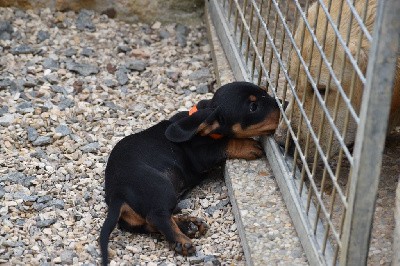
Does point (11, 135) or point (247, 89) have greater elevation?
point (247, 89)

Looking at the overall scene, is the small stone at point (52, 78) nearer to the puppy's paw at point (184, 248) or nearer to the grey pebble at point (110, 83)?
the grey pebble at point (110, 83)

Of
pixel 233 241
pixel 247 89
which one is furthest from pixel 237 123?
pixel 233 241

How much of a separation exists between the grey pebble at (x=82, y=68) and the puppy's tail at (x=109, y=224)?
221cm

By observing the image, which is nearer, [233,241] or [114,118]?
[233,241]

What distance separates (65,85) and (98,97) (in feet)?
1.00

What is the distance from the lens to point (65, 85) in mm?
6844

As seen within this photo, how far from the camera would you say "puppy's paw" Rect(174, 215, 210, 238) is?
5094 mm

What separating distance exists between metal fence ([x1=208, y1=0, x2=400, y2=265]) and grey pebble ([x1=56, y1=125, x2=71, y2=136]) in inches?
50.5

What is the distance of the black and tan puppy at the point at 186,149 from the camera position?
5094 mm

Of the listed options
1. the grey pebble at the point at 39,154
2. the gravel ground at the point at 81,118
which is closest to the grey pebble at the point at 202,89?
the gravel ground at the point at 81,118

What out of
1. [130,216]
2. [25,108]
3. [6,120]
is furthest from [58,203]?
[25,108]

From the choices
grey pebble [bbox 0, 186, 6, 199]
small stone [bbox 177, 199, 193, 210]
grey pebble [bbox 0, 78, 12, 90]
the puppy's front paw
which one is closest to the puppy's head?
the puppy's front paw

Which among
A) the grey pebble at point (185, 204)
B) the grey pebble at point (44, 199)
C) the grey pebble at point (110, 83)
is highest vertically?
the grey pebble at point (110, 83)

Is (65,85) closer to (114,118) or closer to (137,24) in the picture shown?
(114,118)
